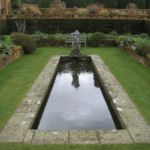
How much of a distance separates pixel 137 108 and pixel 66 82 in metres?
2.30

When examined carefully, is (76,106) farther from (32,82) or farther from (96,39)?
(96,39)

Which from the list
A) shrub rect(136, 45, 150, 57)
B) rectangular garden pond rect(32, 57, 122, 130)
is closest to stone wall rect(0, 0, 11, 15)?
shrub rect(136, 45, 150, 57)

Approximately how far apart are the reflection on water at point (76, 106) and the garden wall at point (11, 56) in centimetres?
205

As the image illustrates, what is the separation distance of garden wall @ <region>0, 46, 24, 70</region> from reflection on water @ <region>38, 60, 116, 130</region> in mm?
2048

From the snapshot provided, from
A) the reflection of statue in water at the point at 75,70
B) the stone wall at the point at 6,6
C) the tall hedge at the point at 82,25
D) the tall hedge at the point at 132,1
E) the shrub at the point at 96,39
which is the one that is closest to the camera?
the reflection of statue in water at the point at 75,70

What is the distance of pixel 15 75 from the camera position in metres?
5.40

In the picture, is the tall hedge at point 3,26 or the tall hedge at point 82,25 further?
the tall hedge at point 82,25

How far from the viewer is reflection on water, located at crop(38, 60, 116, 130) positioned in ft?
9.72

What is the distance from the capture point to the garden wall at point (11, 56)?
20.5 feet

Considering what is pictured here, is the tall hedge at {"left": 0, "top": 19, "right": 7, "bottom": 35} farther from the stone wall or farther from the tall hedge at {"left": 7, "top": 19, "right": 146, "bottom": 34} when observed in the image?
the stone wall

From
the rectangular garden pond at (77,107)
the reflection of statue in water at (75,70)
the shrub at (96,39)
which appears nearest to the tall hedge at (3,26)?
the shrub at (96,39)

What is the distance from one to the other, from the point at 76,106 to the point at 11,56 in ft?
15.0

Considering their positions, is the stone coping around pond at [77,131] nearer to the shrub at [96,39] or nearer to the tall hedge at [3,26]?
the shrub at [96,39]

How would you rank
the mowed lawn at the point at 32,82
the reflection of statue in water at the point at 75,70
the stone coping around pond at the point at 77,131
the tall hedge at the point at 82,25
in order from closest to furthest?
the mowed lawn at the point at 32,82 < the stone coping around pond at the point at 77,131 < the reflection of statue in water at the point at 75,70 < the tall hedge at the point at 82,25
